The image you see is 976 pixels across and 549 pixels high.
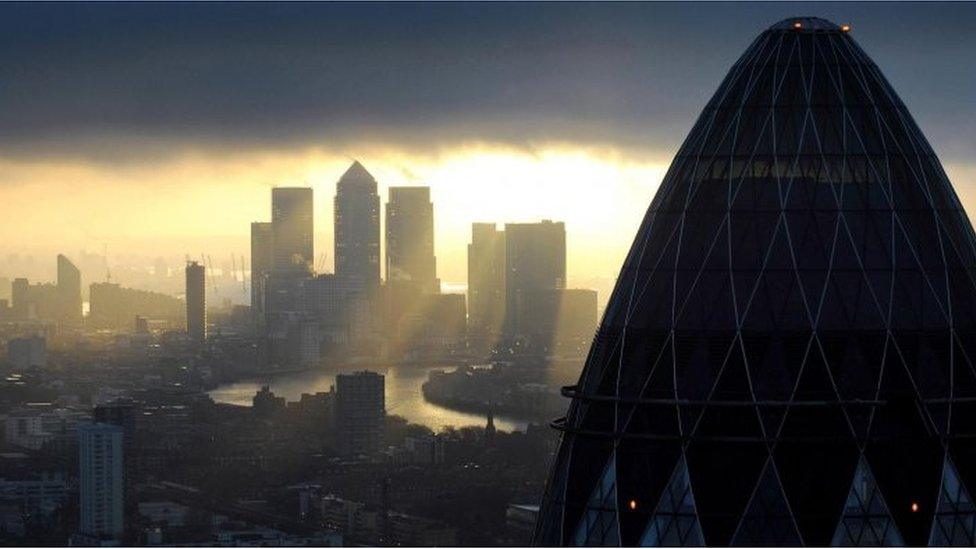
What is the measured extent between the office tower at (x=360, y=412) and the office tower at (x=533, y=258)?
26.3 meters

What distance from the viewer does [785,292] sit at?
27062mm

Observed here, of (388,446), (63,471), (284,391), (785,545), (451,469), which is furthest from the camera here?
(284,391)

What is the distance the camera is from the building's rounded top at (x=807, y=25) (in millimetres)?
28266

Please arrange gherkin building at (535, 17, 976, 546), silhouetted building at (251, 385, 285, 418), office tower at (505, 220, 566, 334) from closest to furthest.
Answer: gherkin building at (535, 17, 976, 546) → silhouetted building at (251, 385, 285, 418) → office tower at (505, 220, 566, 334)

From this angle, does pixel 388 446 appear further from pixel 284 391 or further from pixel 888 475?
pixel 888 475

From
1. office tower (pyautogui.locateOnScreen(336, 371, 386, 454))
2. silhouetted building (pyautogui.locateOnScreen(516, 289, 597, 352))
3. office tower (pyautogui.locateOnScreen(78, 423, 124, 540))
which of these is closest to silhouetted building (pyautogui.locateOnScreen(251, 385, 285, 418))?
office tower (pyautogui.locateOnScreen(336, 371, 386, 454))

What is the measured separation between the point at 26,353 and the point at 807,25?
167 meters

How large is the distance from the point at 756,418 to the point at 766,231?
1873mm

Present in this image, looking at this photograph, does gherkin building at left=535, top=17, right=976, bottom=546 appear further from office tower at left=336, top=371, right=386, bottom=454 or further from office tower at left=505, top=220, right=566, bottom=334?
office tower at left=505, top=220, right=566, bottom=334

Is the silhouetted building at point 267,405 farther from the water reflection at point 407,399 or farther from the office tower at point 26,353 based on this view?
the office tower at point 26,353

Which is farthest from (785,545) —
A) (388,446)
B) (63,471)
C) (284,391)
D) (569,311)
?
(284,391)

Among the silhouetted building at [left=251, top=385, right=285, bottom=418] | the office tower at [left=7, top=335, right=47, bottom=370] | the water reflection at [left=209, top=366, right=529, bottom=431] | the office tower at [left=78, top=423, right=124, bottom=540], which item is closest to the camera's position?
the office tower at [left=78, top=423, right=124, bottom=540]

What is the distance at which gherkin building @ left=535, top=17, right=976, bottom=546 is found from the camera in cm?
2666

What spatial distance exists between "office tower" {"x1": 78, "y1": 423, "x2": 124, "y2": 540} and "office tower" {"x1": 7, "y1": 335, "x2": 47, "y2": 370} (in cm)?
4439
